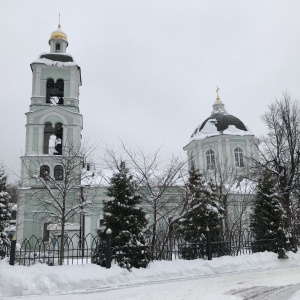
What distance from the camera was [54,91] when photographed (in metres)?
26.8

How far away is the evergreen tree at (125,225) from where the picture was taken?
428 inches

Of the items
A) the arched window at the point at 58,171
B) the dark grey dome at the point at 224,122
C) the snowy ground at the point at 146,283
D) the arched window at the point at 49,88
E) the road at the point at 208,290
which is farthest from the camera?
the dark grey dome at the point at 224,122

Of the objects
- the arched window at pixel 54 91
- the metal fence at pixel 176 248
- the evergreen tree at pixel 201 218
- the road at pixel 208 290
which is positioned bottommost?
the road at pixel 208 290

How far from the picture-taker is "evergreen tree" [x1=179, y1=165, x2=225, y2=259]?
13594 mm

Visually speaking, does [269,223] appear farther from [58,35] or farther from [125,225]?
[58,35]

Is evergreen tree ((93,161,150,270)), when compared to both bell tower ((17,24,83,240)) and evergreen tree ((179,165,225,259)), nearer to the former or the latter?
evergreen tree ((179,165,225,259))

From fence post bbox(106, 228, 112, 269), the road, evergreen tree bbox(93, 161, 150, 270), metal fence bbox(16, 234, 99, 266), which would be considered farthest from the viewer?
evergreen tree bbox(93, 161, 150, 270)

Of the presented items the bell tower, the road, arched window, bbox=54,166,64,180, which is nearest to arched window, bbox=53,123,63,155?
the bell tower

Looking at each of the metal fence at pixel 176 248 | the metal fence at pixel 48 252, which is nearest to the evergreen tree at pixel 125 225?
the metal fence at pixel 176 248

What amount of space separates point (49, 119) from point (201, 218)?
15811 mm

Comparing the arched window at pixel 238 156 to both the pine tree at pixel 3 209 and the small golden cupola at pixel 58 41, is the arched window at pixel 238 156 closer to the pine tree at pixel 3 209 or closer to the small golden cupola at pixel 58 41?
the small golden cupola at pixel 58 41

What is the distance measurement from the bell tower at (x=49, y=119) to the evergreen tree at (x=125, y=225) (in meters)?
13.2

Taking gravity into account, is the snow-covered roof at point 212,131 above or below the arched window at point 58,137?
above

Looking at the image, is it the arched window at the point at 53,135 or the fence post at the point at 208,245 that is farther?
the arched window at the point at 53,135
